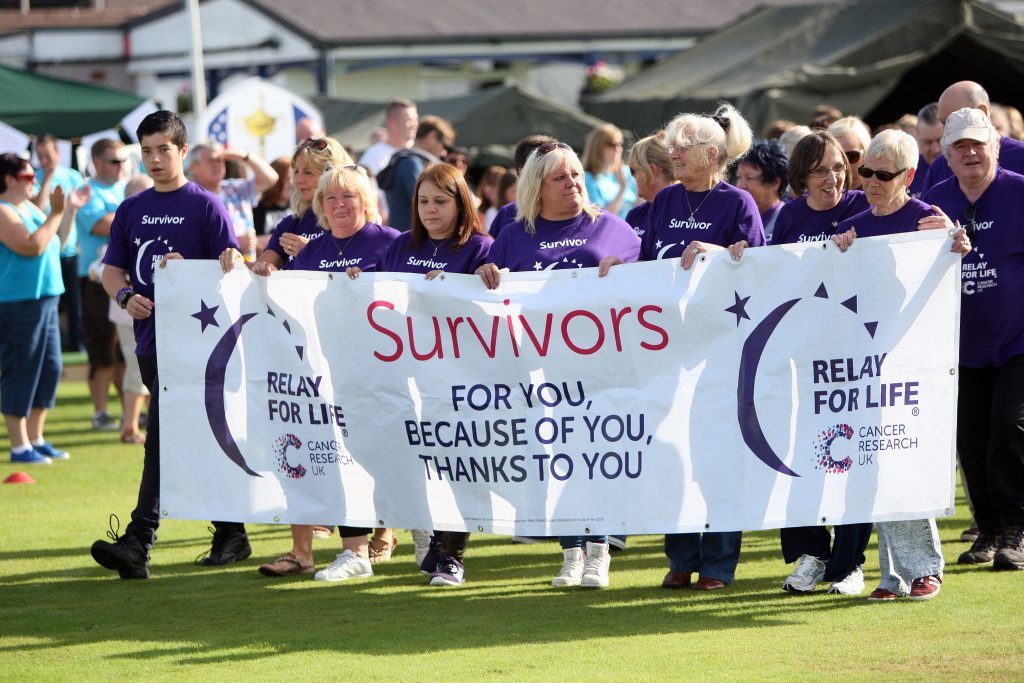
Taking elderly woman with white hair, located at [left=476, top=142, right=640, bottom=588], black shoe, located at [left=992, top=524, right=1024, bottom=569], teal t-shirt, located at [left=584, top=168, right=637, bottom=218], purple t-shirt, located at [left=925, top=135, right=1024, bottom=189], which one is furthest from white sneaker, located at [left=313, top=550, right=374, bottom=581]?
teal t-shirt, located at [left=584, top=168, right=637, bottom=218]

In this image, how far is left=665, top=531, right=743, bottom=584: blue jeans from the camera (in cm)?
731

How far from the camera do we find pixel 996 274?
7262 millimetres

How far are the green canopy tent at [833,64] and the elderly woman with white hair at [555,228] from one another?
9108 mm

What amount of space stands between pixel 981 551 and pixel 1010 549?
0.78ft

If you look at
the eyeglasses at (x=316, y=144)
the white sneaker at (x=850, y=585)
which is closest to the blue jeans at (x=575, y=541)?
the white sneaker at (x=850, y=585)

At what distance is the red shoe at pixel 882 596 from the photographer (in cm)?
686

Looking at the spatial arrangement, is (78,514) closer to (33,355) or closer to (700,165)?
(33,355)

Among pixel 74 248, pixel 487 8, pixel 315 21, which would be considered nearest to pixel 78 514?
pixel 74 248

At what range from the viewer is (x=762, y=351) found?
669 cm

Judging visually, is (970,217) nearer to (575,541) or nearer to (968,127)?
(968,127)

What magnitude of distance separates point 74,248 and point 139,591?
10.6 metres

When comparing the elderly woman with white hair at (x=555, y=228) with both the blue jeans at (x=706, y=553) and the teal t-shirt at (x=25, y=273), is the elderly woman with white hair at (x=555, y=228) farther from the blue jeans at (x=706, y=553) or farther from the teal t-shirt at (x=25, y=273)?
the teal t-shirt at (x=25, y=273)

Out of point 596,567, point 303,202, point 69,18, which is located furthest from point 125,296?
point 69,18

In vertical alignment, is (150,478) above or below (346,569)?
above
